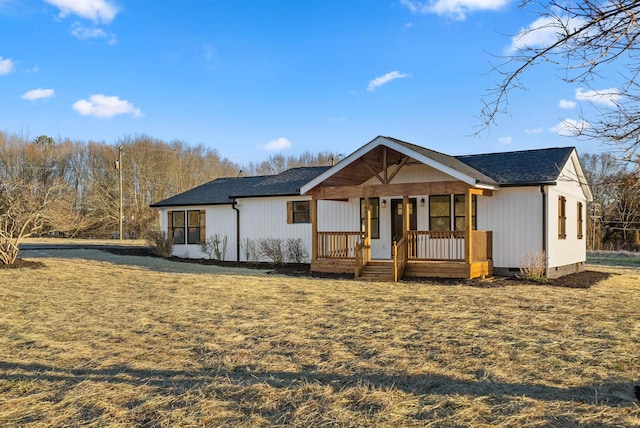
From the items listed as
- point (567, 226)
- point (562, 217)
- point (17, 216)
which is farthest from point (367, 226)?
point (17, 216)

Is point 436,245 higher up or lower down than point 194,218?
lower down

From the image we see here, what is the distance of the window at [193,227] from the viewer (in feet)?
68.1

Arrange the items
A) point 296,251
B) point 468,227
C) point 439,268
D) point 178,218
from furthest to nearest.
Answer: point 178,218 → point 296,251 → point 439,268 → point 468,227

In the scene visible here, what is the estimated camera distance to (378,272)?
577 inches

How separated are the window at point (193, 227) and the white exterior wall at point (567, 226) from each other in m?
12.8

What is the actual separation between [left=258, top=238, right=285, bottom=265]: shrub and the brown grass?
7.22 meters

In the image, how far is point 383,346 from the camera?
21.8 feet

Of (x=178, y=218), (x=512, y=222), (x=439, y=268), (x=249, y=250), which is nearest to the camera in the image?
(x=439, y=268)

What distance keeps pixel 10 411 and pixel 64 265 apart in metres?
12.9

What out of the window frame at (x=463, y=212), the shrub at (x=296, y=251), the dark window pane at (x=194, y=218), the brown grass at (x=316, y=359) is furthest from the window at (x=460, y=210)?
the dark window pane at (x=194, y=218)

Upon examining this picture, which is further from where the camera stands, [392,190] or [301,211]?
[301,211]

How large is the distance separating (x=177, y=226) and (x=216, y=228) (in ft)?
6.41

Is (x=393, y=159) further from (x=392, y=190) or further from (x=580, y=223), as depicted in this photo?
(x=580, y=223)

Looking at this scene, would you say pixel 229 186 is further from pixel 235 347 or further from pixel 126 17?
pixel 235 347
